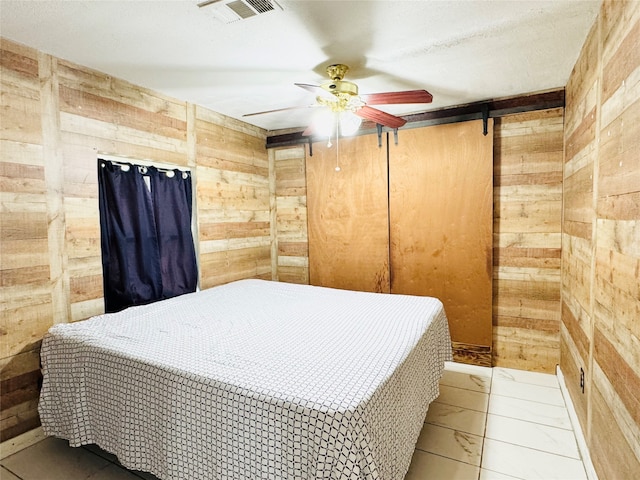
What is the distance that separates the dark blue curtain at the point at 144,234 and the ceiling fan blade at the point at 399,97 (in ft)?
6.24

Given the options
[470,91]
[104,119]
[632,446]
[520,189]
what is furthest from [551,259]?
[104,119]

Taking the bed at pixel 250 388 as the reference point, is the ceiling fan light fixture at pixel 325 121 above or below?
above

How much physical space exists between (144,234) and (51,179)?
765 mm

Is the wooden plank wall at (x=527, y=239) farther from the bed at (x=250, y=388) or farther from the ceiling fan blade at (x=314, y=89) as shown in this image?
the ceiling fan blade at (x=314, y=89)

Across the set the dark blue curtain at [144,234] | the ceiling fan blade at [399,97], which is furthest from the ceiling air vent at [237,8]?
the dark blue curtain at [144,234]

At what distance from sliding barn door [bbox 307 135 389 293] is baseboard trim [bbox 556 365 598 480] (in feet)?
5.51

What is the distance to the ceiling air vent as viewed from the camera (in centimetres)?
170

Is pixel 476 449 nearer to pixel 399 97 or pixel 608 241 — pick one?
pixel 608 241

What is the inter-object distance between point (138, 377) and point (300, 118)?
9.64 ft

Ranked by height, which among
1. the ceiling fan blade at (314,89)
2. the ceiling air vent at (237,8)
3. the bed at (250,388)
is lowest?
the bed at (250,388)

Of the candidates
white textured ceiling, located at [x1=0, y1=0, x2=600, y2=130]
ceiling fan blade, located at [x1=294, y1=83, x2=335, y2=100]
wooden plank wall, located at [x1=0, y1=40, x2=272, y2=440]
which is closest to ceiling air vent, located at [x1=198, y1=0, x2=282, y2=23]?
white textured ceiling, located at [x1=0, y1=0, x2=600, y2=130]

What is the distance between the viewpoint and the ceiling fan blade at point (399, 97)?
83.5 inches

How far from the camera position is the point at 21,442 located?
2180 mm

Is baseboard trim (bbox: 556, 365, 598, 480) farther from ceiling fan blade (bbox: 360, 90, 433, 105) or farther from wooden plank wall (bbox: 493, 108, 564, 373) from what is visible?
ceiling fan blade (bbox: 360, 90, 433, 105)
